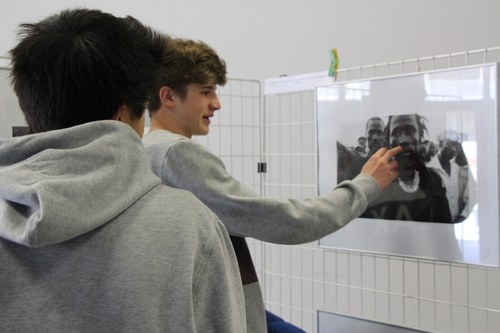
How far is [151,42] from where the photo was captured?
861 millimetres

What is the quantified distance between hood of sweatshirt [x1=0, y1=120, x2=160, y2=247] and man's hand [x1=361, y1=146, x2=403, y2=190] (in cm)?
114

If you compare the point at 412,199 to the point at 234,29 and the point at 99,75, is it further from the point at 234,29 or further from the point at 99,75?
the point at 234,29

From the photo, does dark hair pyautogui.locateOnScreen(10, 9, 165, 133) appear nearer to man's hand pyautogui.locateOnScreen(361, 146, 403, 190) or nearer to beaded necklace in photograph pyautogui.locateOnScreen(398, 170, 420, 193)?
man's hand pyautogui.locateOnScreen(361, 146, 403, 190)

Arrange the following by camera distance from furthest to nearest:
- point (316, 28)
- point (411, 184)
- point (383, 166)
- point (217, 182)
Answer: point (316, 28) → point (411, 184) → point (383, 166) → point (217, 182)

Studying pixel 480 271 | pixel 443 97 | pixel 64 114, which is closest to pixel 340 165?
pixel 443 97

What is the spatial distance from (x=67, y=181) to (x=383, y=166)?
1.34 meters

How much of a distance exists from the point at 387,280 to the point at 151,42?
222 centimetres

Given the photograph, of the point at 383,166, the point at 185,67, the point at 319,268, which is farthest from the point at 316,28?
the point at 185,67

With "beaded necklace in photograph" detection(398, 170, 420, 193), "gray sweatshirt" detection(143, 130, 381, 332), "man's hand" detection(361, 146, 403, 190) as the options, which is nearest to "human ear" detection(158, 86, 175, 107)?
"gray sweatshirt" detection(143, 130, 381, 332)

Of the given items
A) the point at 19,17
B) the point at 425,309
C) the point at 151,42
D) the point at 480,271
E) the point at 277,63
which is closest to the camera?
the point at 151,42

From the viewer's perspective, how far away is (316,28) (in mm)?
3094

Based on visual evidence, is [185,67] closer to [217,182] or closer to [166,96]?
[166,96]

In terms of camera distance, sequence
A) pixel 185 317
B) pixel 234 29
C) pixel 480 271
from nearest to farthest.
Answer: pixel 185 317
pixel 480 271
pixel 234 29

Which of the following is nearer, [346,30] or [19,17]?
[346,30]
